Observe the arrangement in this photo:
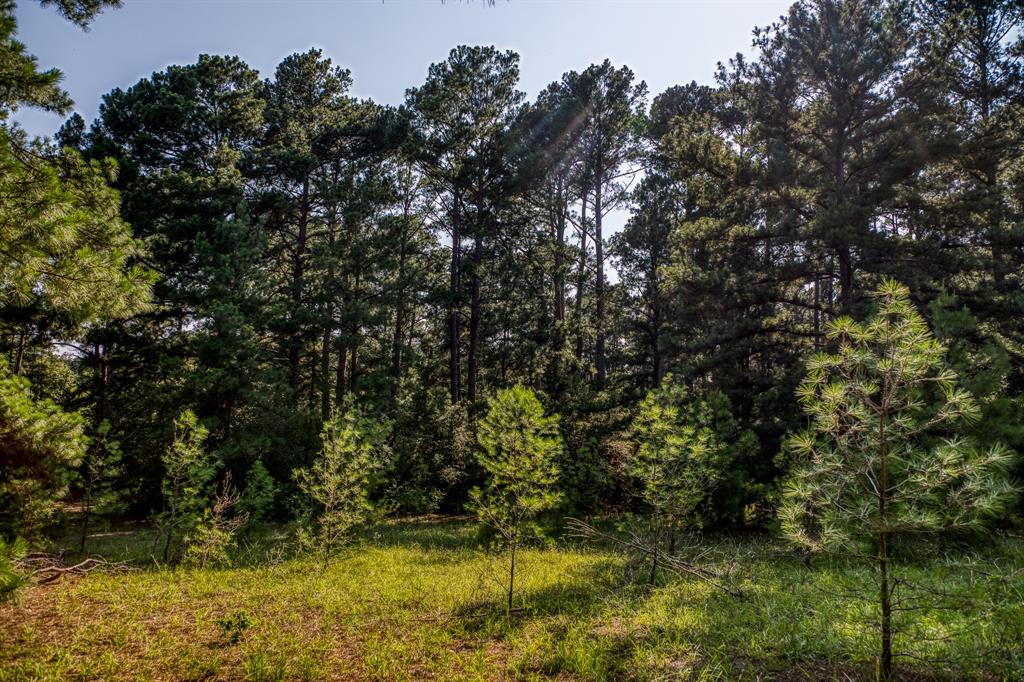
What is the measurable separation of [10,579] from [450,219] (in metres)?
18.3

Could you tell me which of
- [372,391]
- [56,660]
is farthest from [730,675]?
[372,391]

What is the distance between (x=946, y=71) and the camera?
12.6m

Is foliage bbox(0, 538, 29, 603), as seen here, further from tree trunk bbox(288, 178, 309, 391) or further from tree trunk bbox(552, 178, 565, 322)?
tree trunk bbox(552, 178, 565, 322)

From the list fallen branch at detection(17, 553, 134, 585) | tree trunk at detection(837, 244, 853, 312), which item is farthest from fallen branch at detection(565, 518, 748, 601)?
tree trunk at detection(837, 244, 853, 312)

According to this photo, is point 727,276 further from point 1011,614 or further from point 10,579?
point 10,579

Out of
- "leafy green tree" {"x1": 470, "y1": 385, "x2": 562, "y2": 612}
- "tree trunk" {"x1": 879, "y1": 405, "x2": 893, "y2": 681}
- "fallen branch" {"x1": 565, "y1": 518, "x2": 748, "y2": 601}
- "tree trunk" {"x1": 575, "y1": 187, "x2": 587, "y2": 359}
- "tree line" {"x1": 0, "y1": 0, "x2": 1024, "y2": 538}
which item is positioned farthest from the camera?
"tree trunk" {"x1": 575, "y1": 187, "x2": 587, "y2": 359}

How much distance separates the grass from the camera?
4.23 m

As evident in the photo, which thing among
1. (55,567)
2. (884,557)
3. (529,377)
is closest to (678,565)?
(884,557)

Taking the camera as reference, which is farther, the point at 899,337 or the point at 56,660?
the point at 56,660

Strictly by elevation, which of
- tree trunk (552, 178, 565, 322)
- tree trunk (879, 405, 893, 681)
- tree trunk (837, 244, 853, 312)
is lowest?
tree trunk (879, 405, 893, 681)

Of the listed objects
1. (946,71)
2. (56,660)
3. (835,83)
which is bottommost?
(56,660)

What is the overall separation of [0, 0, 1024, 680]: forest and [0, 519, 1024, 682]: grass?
0.20ft

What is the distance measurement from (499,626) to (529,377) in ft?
40.9

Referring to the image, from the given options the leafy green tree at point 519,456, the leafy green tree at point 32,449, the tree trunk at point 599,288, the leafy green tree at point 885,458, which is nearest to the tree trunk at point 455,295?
the tree trunk at point 599,288
